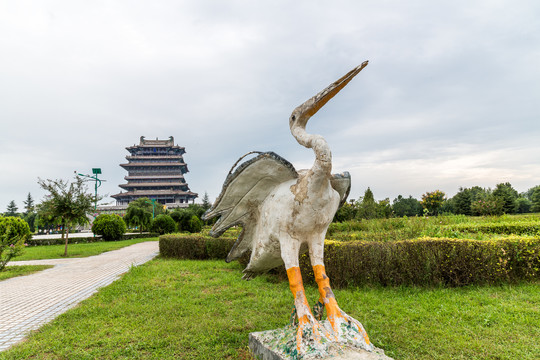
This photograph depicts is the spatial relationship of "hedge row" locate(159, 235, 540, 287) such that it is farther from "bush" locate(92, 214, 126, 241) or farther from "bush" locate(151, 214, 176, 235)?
"bush" locate(92, 214, 126, 241)

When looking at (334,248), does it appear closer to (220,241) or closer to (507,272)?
(507,272)

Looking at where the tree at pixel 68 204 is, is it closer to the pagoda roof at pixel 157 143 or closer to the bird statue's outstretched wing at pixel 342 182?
the bird statue's outstretched wing at pixel 342 182

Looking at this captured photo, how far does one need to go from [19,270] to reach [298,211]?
11270 mm

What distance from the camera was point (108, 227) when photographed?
21.4m

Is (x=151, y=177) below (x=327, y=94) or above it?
above

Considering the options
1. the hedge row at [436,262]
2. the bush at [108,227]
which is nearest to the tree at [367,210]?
the hedge row at [436,262]

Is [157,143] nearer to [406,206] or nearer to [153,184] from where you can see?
[153,184]

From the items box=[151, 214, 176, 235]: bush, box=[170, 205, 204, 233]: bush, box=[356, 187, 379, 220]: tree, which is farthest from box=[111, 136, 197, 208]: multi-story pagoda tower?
box=[356, 187, 379, 220]: tree

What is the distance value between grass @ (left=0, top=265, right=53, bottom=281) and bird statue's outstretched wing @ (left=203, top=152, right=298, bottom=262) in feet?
31.0

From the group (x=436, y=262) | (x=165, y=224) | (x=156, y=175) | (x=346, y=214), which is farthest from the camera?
(x=156, y=175)

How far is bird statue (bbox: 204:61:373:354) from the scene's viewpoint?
2352 mm

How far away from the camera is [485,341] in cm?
350

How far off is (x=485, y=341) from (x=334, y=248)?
280 cm

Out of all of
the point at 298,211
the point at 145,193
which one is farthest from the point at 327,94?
the point at 145,193
